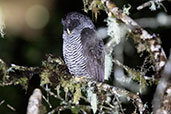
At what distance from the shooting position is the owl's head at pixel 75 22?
501cm

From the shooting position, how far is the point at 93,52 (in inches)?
194

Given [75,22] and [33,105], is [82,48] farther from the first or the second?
[33,105]

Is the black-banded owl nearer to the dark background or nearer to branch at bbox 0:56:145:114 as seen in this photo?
branch at bbox 0:56:145:114

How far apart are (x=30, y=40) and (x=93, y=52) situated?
2.65 meters

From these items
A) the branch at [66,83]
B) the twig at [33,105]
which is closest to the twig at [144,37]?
the branch at [66,83]

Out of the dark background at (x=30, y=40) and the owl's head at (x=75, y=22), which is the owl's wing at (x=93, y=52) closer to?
the owl's head at (x=75, y=22)

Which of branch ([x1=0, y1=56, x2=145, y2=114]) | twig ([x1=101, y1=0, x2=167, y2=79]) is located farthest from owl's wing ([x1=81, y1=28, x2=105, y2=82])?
twig ([x1=101, y1=0, x2=167, y2=79])

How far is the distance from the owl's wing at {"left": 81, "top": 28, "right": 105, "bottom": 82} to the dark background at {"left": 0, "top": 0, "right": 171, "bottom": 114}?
168cm

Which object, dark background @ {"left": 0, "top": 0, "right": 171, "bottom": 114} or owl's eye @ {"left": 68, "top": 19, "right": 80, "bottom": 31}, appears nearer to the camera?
owl's eye @ {"left": 68, "top": 19, "right": 80, "bottom": 31}

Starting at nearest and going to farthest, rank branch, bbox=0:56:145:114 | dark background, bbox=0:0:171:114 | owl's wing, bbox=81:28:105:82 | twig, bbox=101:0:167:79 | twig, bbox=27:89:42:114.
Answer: twig, bbox=27:89:42:114
twig, bbox=101:0:167:79
branch, bbox=0:56:145:114
owl's wing, bbox=81:28:105:82
dark background, bbox=0:0:171:114

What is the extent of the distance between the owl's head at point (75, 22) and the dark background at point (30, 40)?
1.52 meters

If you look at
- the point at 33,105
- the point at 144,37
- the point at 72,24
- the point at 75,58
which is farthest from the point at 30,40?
the point at 33,105

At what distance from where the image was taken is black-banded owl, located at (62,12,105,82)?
489 cm

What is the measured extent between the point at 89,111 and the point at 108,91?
492mm
